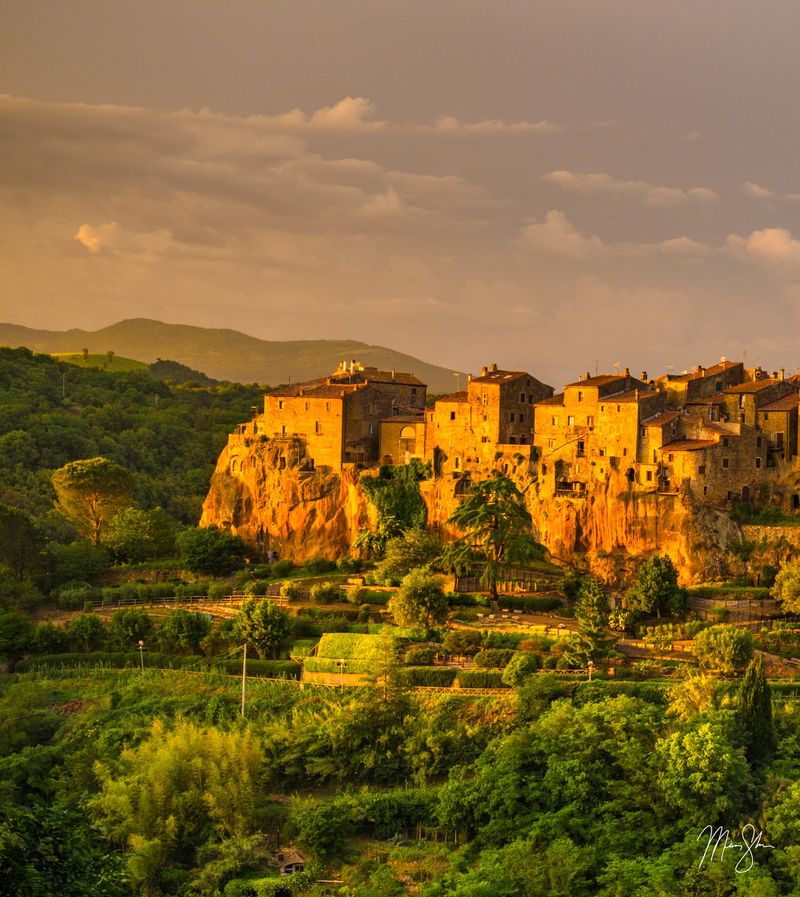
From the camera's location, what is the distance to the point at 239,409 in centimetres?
12050

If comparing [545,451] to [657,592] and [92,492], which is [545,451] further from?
[92,492]

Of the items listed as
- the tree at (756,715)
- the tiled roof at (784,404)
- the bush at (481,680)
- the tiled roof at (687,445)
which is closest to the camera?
the tree at (756,715)

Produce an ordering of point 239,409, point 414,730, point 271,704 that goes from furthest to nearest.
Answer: point 239,409 → point 271,704 → point 414,730

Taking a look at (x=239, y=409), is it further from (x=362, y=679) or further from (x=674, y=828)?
(x=674, y=828)

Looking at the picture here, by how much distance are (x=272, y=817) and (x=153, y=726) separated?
20.3 feet

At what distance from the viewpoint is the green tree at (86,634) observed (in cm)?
5603

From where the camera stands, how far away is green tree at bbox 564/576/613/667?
163 ft

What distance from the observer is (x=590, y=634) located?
50.1 meters

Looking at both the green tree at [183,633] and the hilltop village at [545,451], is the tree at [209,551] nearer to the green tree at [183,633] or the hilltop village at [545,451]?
the hilltop village at [545,451]

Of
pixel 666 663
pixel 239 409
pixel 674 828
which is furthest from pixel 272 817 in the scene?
pixel 239 409

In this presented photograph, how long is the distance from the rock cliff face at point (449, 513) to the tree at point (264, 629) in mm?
11680

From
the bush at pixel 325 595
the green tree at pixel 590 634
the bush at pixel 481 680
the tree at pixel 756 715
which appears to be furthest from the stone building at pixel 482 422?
the tree at pixel 756 715
